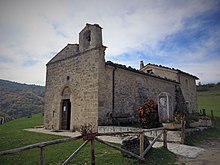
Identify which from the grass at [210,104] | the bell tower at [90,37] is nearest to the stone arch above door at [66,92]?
the bell tower at [90,37]

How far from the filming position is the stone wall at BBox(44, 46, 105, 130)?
40.1ft

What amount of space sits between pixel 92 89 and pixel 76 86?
2007 mm

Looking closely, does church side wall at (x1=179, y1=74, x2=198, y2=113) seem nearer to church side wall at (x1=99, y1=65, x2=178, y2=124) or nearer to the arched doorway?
church side wall at (x1=99, y1=65, x2=178, y2=124)

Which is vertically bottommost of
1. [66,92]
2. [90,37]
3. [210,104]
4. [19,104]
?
[210,104]

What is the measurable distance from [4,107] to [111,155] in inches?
2060

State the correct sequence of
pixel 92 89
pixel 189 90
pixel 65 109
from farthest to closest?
pixel 189 90 → pixel 65 109 → pixel 92 89

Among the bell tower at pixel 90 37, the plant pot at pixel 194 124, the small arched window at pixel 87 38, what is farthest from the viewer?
the small arched window at pixel 87 38

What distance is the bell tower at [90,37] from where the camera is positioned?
12609 millimetres

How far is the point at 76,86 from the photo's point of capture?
1364cm

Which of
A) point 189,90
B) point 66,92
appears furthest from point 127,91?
point 189,90

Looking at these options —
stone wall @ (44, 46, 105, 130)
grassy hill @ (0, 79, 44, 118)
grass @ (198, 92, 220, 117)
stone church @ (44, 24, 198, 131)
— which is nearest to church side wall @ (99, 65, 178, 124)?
stone church @ (44, 24, 198, 131)

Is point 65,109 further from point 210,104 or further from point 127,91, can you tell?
point 210,104

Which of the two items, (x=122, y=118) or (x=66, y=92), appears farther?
(x=66, y=92)

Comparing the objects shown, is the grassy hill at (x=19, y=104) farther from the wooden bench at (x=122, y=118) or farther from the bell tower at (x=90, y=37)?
the wooden bench at (x=122, y=118)
